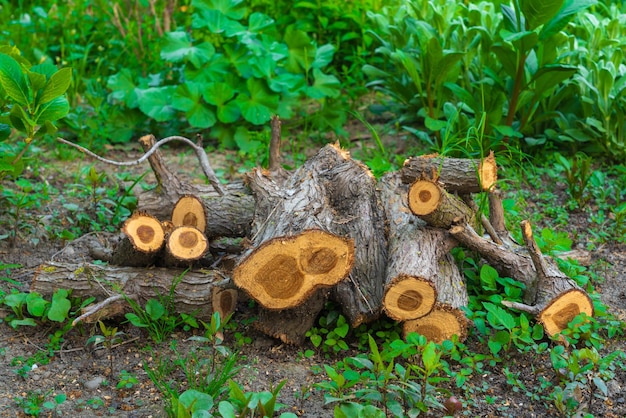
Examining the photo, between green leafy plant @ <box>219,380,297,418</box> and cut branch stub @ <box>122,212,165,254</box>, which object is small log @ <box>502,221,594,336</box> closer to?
green leafy plant @ <box>219,380,297,418</box>

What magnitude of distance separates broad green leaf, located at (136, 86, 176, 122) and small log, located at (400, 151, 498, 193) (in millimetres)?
2242

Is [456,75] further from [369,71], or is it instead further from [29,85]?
[29,85]

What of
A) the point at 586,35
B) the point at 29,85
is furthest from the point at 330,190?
the point at 586,35

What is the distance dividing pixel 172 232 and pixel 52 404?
2.90ft

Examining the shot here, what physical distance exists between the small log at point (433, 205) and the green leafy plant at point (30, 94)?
1.58m

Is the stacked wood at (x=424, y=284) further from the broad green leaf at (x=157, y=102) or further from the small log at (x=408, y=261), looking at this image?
the broad green leaf at (x=157, y=102)

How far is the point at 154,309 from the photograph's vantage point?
10.1ft

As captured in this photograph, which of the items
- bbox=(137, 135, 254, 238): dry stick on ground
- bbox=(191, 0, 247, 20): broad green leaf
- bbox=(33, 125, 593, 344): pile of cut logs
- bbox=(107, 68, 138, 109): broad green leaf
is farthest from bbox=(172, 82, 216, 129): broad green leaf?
bbox=(33, 125, 593, 344): pile of cut logs

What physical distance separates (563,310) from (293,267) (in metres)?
1.15

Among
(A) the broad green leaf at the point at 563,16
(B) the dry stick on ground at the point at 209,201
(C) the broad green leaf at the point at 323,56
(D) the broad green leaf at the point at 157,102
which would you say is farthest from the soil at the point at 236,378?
(C) the broad green leaf at the point at 323,56

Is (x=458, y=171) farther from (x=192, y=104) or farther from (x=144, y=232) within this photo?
(x=192, y=104)

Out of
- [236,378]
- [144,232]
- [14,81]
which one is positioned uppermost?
[14,81]

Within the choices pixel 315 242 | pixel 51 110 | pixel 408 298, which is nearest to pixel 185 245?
pixel 315 242

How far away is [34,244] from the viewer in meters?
3.79
